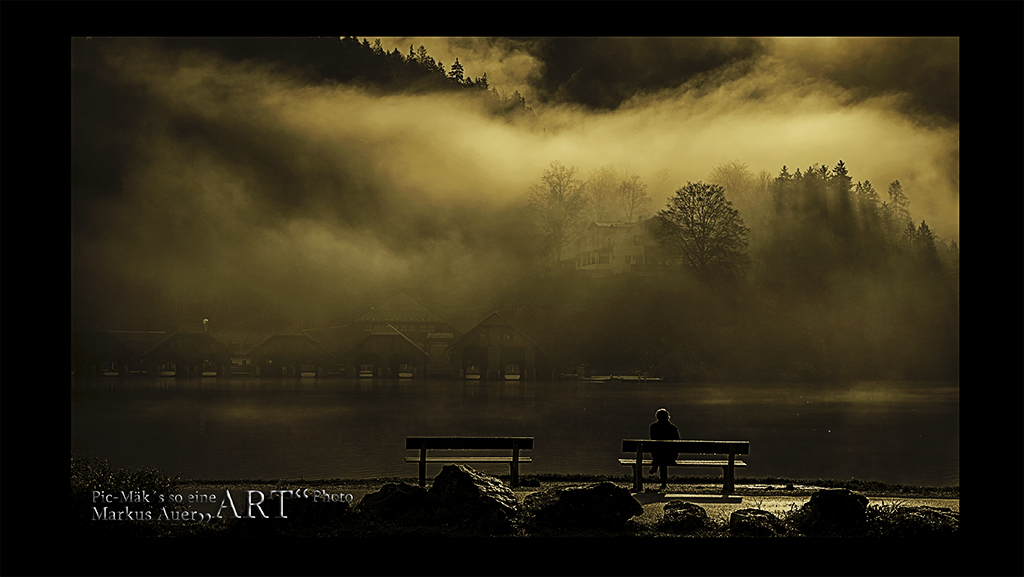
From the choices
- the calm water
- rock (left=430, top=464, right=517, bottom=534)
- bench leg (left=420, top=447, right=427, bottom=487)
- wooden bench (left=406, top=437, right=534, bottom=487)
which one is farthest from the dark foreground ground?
the calm water

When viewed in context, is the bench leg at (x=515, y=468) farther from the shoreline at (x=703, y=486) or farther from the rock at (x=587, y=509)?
the rock at (x=587, y=509)

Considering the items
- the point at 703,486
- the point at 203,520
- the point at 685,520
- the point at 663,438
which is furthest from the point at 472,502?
the point at 703,486

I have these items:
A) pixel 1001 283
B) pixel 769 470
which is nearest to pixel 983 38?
pixel 1001 283

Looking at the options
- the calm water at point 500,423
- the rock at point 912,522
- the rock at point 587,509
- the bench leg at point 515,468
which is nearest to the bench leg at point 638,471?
the bench leg at point 515,468

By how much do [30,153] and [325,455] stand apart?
57.0 ft

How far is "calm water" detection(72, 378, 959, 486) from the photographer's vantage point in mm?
18906

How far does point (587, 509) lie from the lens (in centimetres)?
684

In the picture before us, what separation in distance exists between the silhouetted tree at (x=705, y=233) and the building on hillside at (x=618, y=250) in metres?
0.95

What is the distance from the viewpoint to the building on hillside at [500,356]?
193 feet

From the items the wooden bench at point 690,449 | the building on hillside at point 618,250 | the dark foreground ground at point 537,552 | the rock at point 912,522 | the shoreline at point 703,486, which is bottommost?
the shoreline at point 703,486

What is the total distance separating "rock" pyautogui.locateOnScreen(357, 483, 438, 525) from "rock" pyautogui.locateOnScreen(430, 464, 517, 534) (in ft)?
0.24

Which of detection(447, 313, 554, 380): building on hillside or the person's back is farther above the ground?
the person's back

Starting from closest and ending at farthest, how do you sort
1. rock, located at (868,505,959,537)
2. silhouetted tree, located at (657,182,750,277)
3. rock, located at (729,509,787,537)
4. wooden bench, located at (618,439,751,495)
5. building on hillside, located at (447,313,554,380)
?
1. rock, located at (868,505,959,537)
2. rock, located at (729,509,787,537)
3. wooden bench, located at (618,439,751,495)
4. silhouetted tree, located at (657,182,750,277)
5. building on hillside, located at (447,313,554,380)

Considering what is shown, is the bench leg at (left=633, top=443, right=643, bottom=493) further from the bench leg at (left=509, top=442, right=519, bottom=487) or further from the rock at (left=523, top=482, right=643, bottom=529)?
the rock at (left=523, top=482, right=643, bottom=529)
